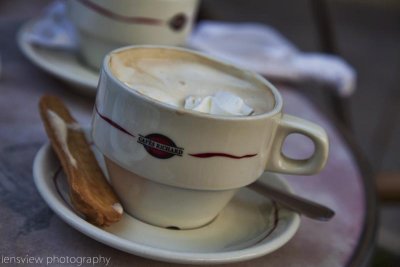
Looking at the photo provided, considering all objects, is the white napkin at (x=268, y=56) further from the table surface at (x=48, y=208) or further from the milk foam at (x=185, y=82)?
the milk foam at (x=185, y=82)

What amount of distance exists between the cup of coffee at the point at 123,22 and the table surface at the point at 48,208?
0.21ft

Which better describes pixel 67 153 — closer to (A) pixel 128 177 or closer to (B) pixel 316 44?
(A) pixel 128 177

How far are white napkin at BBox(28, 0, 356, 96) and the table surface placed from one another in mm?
52

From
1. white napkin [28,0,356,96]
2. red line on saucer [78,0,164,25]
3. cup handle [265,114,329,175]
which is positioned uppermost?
cup handle [265,114,329,175]

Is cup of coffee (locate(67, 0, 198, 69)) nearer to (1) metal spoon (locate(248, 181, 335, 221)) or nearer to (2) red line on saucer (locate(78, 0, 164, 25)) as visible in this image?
(2) red line on saucer (locate(78, 0, 164, 25))

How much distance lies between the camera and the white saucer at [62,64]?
66cm

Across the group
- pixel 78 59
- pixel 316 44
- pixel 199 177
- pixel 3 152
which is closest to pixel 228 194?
pixel 199 177

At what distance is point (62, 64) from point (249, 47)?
1.02ft

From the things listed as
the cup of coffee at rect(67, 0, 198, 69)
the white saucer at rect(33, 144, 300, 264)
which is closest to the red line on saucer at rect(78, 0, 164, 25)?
the cup of coffee at rect(67, 0, 198, 69)

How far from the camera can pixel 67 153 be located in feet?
1.57

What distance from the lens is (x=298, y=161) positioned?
49 centimetres

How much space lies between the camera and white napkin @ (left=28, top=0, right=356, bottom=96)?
2.57 feet

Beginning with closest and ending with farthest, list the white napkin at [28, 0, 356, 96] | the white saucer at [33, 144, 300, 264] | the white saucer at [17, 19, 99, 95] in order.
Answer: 1. the white saucer at [33, 144, 300, 264]
2. the white saucer at [17, 19, 99, 95]
3. the white napkin at [28, 0, 356, 96]

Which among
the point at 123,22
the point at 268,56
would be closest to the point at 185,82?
the point at 123,22
